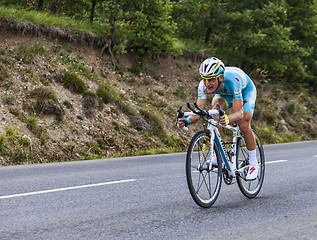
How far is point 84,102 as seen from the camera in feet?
42.6

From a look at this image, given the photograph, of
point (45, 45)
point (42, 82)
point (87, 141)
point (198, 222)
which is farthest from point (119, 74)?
point (198, 222)

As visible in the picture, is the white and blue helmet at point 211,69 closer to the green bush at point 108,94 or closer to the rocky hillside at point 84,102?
the rocky hillside at point 84,102

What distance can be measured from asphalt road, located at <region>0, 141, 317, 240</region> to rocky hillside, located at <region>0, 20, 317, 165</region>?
8.71ft

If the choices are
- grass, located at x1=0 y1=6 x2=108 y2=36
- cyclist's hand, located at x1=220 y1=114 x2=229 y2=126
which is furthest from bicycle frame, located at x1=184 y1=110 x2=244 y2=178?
grass, located at x1=0 y1=6 x2=108 y2=36

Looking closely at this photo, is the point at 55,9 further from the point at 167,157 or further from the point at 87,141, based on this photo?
the point at 167,157

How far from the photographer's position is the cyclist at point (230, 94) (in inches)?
196

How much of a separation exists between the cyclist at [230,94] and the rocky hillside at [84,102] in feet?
19.2

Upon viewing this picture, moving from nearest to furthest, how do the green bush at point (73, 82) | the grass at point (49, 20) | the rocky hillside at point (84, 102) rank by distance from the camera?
the rocky hillside at point (84, 102)
the green bush at point (73, 82)
the grass at point (49, 20)

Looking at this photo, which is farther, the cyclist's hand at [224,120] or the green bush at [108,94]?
the green bush at [108,94]

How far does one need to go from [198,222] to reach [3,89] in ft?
28.8

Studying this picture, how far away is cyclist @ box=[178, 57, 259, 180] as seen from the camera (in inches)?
196

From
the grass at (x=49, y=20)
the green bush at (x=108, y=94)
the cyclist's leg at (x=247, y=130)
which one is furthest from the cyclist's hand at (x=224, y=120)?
the grass at (x=49, y=20)

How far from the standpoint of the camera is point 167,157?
1109 cm

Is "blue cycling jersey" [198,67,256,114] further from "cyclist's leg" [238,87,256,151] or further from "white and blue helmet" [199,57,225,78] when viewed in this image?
"white and blue helmet" [199,57,225,78]
